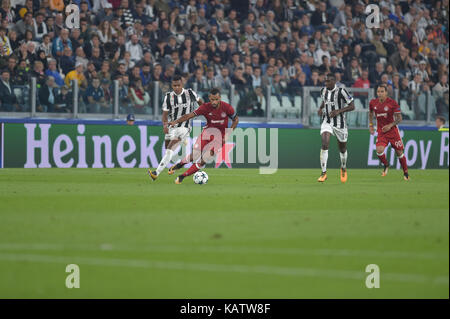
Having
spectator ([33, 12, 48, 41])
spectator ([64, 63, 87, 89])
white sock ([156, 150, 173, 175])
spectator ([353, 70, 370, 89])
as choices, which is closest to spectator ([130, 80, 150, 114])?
spectator ([64, 63, 87, 89])

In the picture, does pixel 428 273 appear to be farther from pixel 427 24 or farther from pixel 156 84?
pixel 427 24

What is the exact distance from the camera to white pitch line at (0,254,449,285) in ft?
21.5

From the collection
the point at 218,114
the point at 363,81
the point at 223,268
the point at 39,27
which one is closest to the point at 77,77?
the point at 39,27

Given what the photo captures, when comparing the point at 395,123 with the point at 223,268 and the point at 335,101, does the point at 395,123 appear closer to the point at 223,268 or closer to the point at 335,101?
the point at 335,101

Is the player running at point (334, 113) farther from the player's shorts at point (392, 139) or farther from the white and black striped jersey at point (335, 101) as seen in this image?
the player's shorts at point (392, 139)

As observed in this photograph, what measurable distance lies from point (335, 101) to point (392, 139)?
6.90ft

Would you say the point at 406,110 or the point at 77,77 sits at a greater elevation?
the point at 77,77

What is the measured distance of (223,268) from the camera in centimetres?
702

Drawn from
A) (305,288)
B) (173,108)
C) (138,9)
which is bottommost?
(305,288)

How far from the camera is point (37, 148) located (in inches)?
907

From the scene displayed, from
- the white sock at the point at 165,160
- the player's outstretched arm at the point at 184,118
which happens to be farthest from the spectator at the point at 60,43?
the player's outstretched arm at the point at 184,118

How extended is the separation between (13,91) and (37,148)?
5.87 ft

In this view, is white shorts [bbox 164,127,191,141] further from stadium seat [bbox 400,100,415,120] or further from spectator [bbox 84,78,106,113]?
stadium seat [bbox 400,100,415,120]

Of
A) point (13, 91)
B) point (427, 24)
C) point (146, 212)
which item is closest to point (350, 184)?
point (146, 212)
